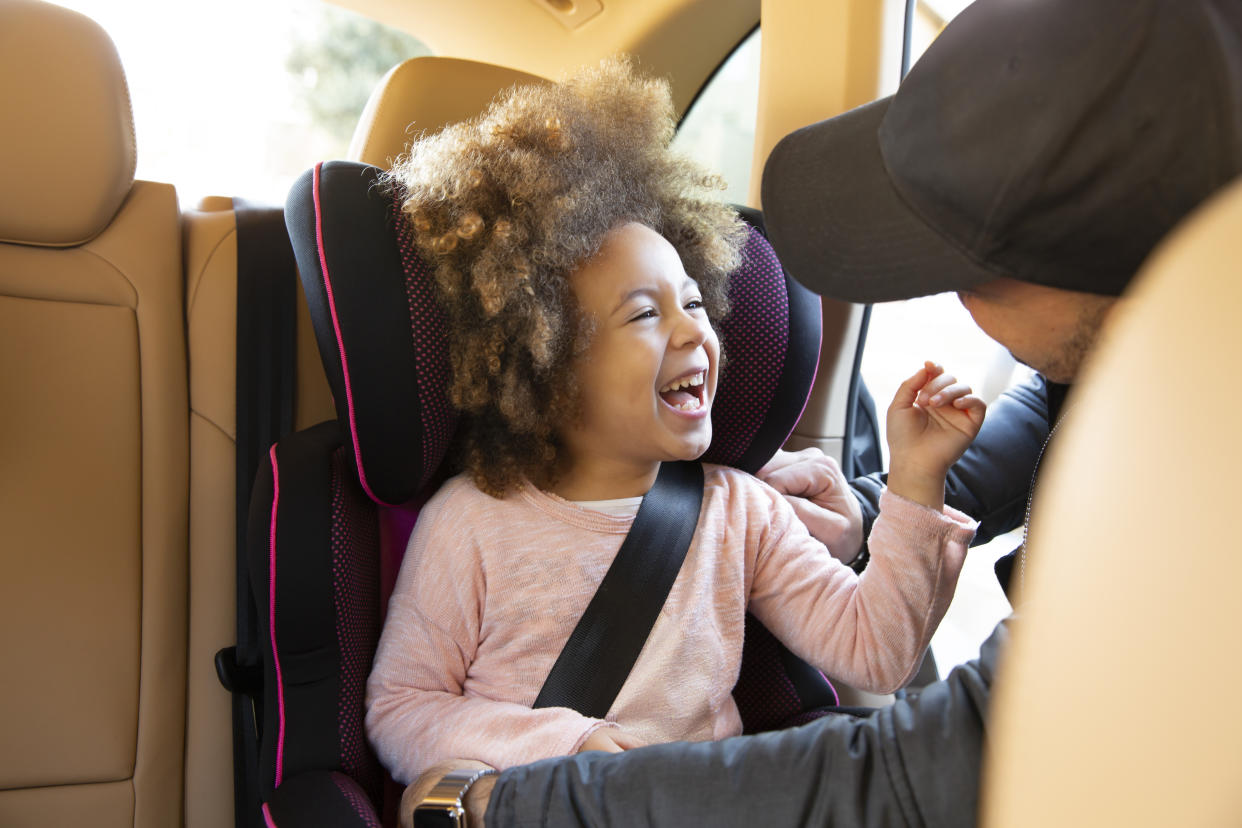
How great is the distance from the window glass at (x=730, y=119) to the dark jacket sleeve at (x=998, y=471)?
83 centimetres

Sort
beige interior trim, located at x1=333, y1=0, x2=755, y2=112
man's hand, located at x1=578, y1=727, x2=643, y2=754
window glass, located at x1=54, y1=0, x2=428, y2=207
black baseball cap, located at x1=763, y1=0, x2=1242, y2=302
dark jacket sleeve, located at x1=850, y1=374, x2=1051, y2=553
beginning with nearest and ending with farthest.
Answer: black baseball cap, located at x1=763, y1=0, x2=1242, y2=302, man's hand, located at x1=578, y1=727, x2=643, y2=754, dark jacket sleeve, located at x1=850, y1=374, x2=1051, y2=553, beige interior trim, located at x1=333, y1=0, x2=755, y2=112, window glass, located at x1=54, y1=0, x2=428, y2=207

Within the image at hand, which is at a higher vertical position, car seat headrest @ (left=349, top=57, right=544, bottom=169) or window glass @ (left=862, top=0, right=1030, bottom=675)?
car seat headrest @ (left=349, top=57, right=544, bottom=169)

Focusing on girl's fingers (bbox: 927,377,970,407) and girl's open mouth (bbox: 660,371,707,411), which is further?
girl's open mouth (bbox: 660,371,707,411)

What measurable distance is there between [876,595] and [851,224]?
51cm

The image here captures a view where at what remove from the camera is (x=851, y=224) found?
3.33 feet

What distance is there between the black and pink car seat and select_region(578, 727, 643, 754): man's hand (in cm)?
27

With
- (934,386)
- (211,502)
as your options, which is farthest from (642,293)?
(211,502)

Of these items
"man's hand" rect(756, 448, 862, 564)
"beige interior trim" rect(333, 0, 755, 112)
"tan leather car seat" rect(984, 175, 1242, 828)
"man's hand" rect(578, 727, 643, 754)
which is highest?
"beige interior trim" rect(333, 0, 755, 112)

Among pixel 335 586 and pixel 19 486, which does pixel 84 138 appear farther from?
pixel 335 586

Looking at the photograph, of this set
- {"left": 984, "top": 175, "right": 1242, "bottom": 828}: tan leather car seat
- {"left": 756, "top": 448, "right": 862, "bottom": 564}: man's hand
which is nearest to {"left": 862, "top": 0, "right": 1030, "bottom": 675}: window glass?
{"left": 756, "top": 448, "right": 862, "bottom": 564}: man's hand

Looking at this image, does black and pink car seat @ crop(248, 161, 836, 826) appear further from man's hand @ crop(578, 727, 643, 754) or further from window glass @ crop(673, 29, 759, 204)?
window glass @ crop(673, 29, 759, 204)

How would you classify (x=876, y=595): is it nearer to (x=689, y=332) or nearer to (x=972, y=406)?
(x=972, y=406)

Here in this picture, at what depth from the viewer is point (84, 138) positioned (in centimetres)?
134

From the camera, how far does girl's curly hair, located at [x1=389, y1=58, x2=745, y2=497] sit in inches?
50.7
